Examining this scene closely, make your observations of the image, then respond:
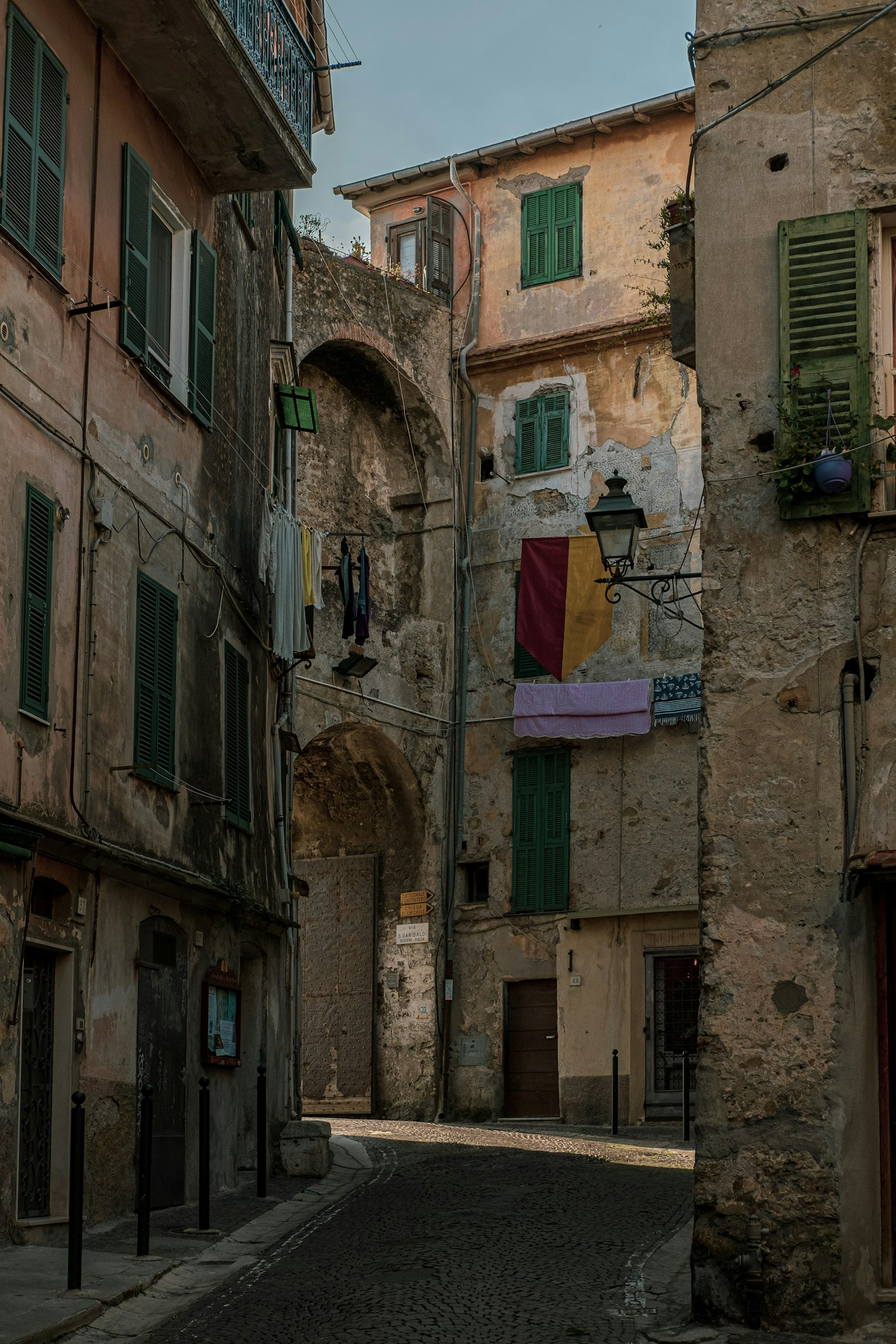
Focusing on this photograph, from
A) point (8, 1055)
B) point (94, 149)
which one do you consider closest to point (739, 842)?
point (8, 1055)

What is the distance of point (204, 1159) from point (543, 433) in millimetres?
16154

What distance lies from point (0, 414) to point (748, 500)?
15.4ft

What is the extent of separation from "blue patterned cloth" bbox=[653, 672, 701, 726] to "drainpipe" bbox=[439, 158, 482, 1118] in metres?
2.99

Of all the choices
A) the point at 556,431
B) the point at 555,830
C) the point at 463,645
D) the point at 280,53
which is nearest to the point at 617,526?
the point at 280,53

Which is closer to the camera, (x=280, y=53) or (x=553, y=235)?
(x=280, y=53)

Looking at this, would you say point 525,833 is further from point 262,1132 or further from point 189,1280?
point 189,1280

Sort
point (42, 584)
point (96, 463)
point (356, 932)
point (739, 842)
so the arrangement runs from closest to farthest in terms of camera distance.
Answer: point (739, 842) < point (42, 584) < point (96, 463) < point (356, 932)

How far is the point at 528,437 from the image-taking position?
2561 cm

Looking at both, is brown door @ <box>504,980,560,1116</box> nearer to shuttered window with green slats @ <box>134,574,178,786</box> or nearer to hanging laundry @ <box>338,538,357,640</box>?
hanging laundry @ <box>338,538,357,640</box>

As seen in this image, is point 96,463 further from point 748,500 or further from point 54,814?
point 748,500

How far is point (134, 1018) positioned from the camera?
42.0 ft

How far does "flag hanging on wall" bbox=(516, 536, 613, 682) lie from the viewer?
2378 cm

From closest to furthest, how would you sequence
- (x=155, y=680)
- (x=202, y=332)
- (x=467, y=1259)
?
(x=467, y=1259) < (x=155, y=680) < (x=202, y=332)

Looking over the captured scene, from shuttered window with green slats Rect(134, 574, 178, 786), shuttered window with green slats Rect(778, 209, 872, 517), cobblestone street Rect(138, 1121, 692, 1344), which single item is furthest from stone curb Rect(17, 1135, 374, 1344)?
shuttered window with green slats Rect(778, 209, 872, 517)
